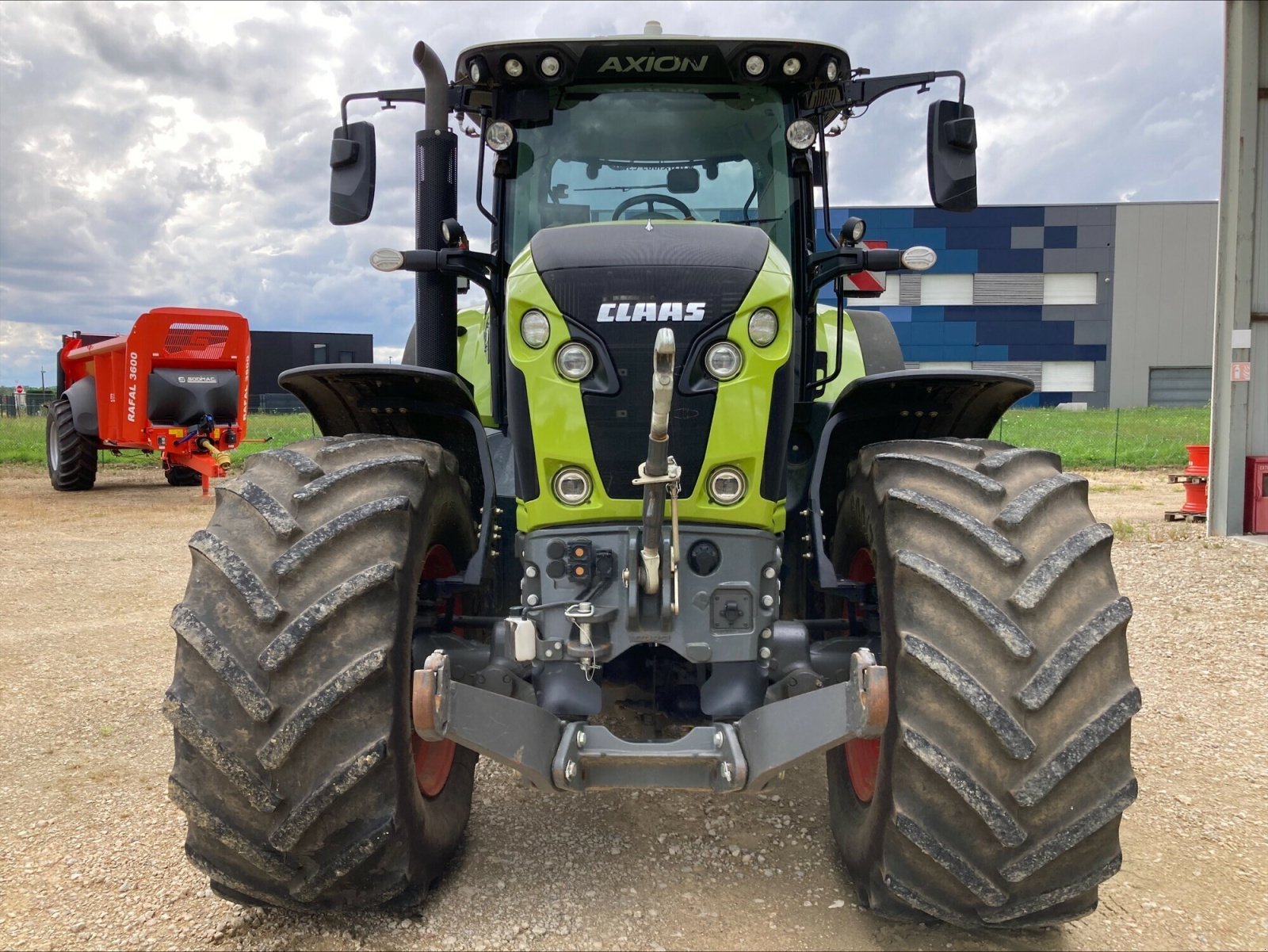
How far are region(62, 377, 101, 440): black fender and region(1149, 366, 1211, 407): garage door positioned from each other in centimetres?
4420

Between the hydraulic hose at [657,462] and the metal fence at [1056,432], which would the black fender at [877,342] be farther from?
the metal fence at [1056,432]

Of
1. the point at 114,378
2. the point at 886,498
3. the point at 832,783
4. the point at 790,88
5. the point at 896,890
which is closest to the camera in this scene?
the point at 896,890

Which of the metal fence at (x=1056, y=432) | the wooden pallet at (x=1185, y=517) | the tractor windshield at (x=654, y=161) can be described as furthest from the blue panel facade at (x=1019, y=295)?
the tractor windshield at (x=654, y=161)

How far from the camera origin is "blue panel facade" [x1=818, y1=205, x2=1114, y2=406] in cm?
4269

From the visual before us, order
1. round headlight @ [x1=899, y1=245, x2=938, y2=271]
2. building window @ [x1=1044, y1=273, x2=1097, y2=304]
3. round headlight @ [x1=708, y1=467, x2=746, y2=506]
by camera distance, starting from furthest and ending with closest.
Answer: building window @ [x1=1044, y1=273, x2=1097, y2=304]
round headlight @ [x1=899, y1=245, x2=938, y2=271]
round headlight @ [x1=708, y1=467, x2=746, y2=506]

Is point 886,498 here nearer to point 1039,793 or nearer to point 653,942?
point 1039,793

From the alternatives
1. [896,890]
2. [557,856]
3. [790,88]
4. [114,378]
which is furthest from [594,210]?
[114,378]

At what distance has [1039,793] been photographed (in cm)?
219

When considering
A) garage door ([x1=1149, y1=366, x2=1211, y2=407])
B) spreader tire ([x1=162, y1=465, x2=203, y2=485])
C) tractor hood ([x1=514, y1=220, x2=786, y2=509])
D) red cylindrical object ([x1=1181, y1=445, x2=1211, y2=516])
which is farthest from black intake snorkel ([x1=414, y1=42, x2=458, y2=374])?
garage door ([x1=1149, y1=366, x2=1211, y2=407])

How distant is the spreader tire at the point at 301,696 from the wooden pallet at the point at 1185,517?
10843 millimetres

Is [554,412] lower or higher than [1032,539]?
higher

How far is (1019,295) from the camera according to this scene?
43.5 meters

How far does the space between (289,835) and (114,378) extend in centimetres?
1235

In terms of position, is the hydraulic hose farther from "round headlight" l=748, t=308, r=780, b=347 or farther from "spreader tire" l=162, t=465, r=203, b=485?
"spreader tire" l=162, t=465, r=203, b=485
